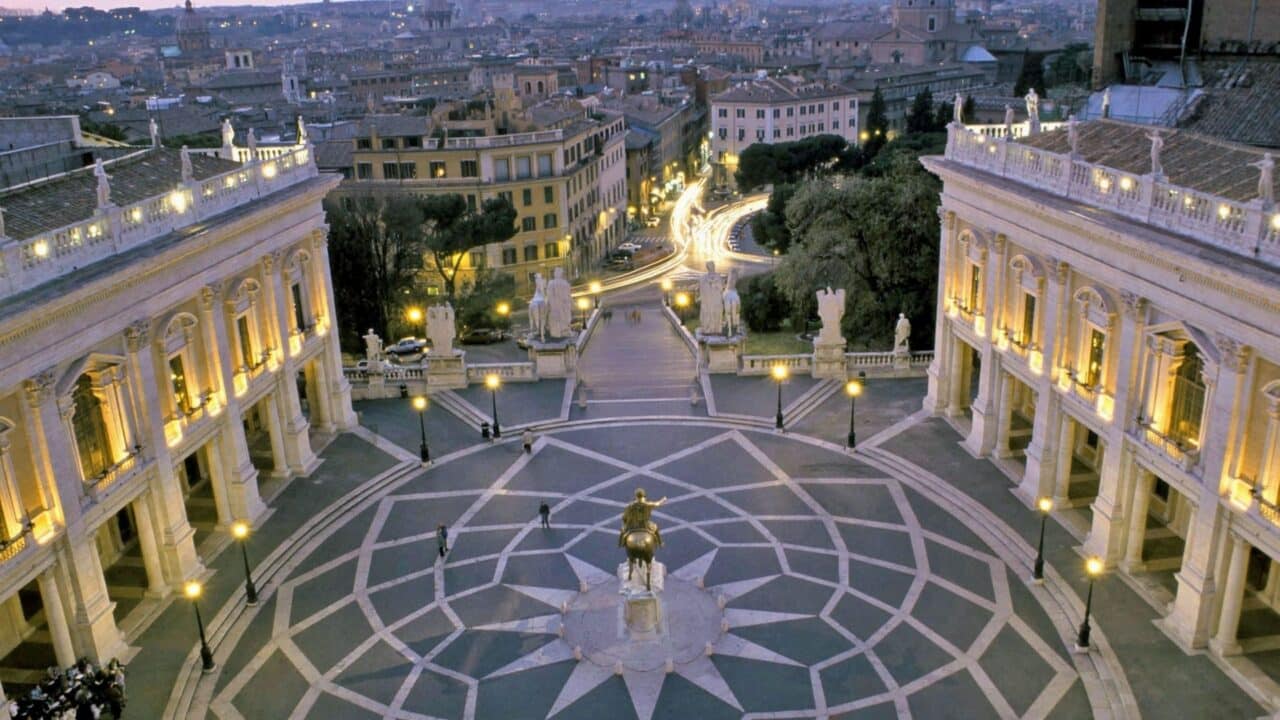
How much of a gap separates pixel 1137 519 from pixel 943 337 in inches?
515

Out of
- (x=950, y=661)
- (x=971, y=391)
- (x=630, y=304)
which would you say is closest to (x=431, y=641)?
(x=950, y=661)

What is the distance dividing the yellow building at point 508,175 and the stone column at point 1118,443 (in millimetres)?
52853

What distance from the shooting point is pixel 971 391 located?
142ft

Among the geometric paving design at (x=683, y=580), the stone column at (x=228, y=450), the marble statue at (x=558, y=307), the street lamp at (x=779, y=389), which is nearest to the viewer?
the geometric paving design at (x=683, y=580)

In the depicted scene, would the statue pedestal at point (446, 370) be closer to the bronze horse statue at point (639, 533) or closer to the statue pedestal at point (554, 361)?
the statue pedestal at point (554, 361)

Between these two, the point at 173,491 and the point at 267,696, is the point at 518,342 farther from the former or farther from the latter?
the point at 267,696

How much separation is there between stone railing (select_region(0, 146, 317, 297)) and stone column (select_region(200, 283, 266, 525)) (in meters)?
2.84

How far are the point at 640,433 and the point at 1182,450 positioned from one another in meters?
21.0

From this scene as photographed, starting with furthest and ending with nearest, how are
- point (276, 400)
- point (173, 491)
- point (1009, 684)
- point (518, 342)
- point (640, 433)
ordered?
1. point (518, 342)
2. point (640, 433)
3. point (276, 400)
4. point (173, 491)
5. point (1009, 684)

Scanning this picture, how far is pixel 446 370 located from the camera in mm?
46219

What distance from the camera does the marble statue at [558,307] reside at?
47.6 m

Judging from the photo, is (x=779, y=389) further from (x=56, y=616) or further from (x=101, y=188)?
(x=56, y=616)

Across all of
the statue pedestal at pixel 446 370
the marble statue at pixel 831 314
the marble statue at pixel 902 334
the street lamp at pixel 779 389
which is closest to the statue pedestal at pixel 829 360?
the marble statue at pixel 831 314

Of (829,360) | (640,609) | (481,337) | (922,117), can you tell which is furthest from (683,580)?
(922,117)
